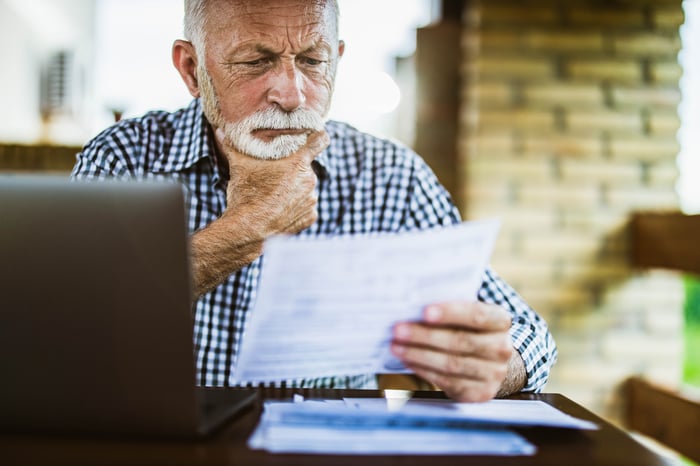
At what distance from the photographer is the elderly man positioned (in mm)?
999

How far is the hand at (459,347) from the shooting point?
66 cm

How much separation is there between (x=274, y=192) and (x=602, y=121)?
1.70m

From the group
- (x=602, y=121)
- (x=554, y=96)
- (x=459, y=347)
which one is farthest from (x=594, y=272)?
(x=459, y=347)

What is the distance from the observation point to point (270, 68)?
3.93ft

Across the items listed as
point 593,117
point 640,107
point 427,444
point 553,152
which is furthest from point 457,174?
point 427,444

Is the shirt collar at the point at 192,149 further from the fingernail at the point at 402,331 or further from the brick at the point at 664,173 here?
the brick at the point at 664,173

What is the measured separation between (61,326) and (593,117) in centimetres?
218

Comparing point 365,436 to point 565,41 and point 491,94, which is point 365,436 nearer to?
point 491,94

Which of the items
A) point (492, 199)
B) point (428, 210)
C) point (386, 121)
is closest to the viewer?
point (428, 210)

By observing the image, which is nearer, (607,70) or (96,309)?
(96,309)

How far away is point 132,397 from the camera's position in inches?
22.4

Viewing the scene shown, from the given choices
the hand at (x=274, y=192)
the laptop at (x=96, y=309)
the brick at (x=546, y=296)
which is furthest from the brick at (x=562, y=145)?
the laptop at (x=96, y=309)

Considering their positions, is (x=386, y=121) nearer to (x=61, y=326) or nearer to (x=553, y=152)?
(x=553, y=152)

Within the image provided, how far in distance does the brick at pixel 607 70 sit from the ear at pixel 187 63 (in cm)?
155
